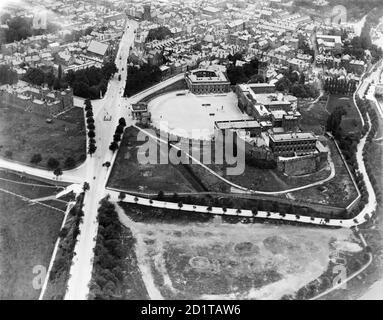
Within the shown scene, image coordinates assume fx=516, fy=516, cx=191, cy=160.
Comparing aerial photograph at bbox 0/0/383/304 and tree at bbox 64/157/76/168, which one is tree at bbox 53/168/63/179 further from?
tree at bbox 64/157/76/168

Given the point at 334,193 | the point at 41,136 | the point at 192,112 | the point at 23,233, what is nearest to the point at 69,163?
the point at 41,136

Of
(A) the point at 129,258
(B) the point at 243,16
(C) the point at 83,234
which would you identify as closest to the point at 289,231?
(A) the point at 129,258

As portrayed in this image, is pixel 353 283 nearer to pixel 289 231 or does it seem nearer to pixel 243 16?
pixel 289 231

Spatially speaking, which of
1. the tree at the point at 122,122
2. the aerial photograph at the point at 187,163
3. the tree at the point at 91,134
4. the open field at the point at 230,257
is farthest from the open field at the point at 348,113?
the tree at the point at 91,134

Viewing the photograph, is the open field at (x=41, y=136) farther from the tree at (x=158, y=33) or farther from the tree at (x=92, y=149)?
the tree at (x=158, y=33)

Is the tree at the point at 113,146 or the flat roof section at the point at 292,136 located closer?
the flat roof section at the point at 292,136

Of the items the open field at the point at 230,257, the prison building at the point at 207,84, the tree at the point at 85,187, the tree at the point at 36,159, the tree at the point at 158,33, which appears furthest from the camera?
the tree at the point at 158,33

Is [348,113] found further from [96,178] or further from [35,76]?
[35,76]
